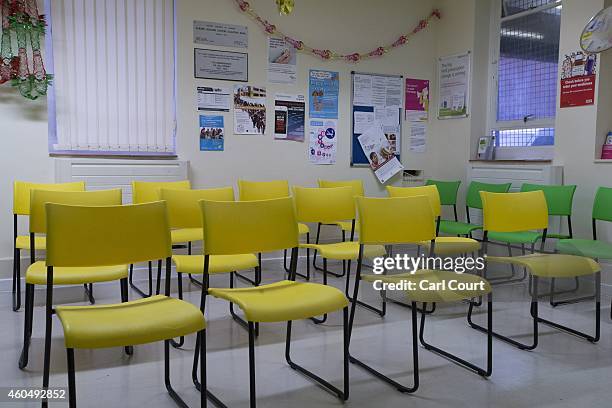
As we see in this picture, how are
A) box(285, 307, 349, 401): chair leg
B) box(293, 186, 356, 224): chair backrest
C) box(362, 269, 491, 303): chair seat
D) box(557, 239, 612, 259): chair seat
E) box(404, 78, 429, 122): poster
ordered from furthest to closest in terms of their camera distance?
1. box(404, 78, 429, 122): poster
2. box(293, 186, 356, 224): chair backrest
3. box(557, 239, 612, 259): chair seat
4. box(362, 269, 491, 303): chair seat
5. box(285, 307, 349, 401): chair leg

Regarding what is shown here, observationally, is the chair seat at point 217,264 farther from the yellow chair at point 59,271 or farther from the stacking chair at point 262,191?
the stacking chair at point 262,191

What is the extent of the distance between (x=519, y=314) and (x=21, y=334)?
3049 mm

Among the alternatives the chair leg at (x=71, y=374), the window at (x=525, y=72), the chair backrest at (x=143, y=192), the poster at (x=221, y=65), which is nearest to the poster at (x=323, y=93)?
the poster at (x=221, y=65)

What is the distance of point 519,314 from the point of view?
11.3ft

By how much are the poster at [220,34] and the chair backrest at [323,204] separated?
1779mm

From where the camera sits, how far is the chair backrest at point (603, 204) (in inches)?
150

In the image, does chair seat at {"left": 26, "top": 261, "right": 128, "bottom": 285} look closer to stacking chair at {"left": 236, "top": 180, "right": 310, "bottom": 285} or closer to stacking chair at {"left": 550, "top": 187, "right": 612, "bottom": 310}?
stacking chair at {"left": 236, "top": 180, "right": 310, "bottom": 285}

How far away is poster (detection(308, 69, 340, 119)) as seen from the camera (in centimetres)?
513

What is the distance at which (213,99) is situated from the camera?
15.5 feet

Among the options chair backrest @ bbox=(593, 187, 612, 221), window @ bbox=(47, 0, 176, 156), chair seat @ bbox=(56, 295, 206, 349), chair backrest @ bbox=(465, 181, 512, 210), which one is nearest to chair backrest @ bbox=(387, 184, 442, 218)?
chair backrest @ bbox=(465, 181, 512, 210)

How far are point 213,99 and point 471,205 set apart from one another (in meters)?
2.60

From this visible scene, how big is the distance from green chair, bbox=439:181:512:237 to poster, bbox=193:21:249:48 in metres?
2.43

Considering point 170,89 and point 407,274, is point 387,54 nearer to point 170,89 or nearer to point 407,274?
point 170,89

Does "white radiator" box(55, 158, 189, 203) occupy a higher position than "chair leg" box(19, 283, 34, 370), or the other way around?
"white radiator" box(55, 158, 189, 203)
